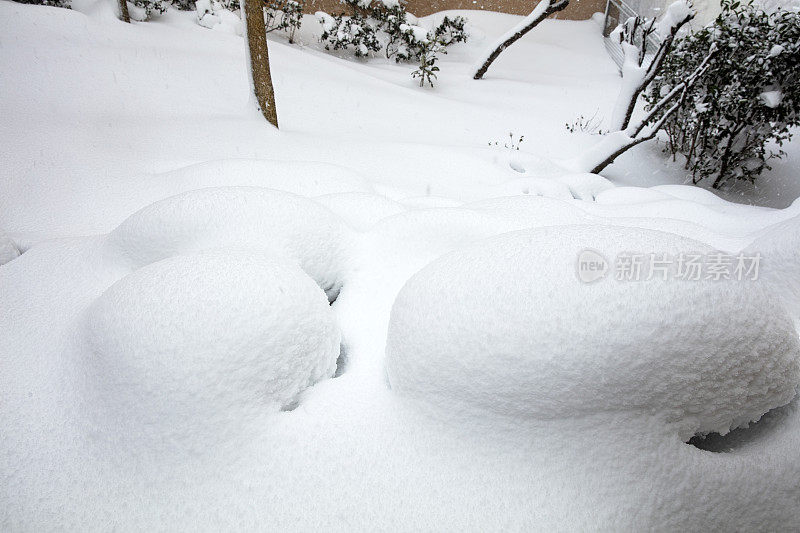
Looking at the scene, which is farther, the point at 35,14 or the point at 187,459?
the point at 35,14

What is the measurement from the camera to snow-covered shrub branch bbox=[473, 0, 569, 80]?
6.85 metres

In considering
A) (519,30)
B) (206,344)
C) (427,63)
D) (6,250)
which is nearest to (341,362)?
(206,344)

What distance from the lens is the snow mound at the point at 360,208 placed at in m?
1.97

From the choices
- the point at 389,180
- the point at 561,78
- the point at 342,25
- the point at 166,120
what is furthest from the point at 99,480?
the point at 342,25

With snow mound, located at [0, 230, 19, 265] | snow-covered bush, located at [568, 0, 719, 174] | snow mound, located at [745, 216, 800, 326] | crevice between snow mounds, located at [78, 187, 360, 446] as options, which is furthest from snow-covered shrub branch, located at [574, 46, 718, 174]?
snow mound, located at [0, 230, 19, 265]

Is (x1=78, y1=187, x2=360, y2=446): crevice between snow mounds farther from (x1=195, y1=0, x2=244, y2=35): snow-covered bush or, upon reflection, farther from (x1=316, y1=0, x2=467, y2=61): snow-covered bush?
(x1=316, y1=0, x2=467, y2=61): snow-covered bush

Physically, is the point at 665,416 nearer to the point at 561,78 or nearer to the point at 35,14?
the point at 35,14

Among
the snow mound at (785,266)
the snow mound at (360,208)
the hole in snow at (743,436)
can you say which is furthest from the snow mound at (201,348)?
the snow mound at (785,266)

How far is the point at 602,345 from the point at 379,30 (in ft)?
38.7

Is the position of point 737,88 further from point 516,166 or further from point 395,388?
point 395,388

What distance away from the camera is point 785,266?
4.11ft

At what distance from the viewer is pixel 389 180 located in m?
3.29

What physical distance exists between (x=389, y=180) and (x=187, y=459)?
8.93 ft

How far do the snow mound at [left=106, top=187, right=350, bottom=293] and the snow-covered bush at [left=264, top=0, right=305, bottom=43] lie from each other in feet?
31.2
